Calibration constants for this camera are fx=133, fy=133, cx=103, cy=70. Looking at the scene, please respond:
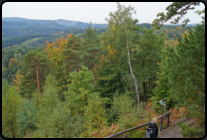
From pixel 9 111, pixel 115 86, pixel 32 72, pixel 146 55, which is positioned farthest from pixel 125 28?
pixel 9 111

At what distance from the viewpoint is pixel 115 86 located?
19906mm

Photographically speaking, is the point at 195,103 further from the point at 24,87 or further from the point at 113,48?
the point at 24,87

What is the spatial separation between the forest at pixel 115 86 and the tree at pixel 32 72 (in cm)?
14

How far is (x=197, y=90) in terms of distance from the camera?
17.9 feet

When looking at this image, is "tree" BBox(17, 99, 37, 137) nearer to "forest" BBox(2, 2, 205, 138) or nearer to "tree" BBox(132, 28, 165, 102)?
"forest" BBox(2, 2, 205, 138)

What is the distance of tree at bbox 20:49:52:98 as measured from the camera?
20.3m

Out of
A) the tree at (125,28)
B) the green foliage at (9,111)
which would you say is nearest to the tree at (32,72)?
the green foliage at (9,111)

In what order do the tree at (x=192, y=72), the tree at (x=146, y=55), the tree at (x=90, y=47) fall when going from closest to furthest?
the tree at (x=192, y=72)
the tree at (x=146, y=55)
the tree at (x=90, y=47)

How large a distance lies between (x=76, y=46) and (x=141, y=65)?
38.4 ft

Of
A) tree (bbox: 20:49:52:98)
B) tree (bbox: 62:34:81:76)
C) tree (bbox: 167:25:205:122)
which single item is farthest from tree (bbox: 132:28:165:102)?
tree (bbox: 20:49:52:98)

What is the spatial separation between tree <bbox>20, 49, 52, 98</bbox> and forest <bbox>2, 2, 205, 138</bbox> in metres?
0.14

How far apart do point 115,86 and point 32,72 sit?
12.9 m

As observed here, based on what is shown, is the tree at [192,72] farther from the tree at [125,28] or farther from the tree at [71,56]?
the tree at [71,56]

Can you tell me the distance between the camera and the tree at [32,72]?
20.3 meters
